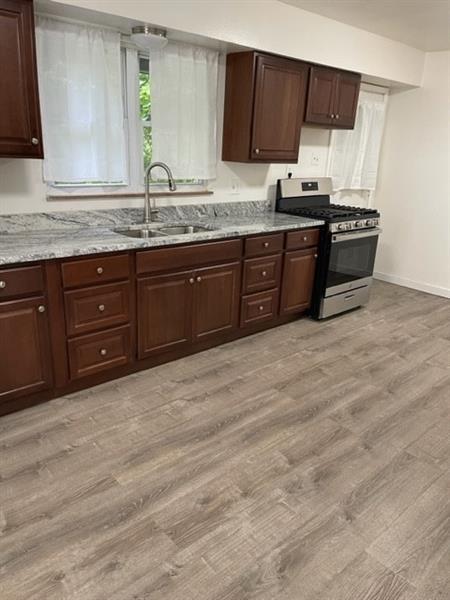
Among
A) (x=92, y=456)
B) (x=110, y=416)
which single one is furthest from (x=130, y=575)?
(x=110, y=416)

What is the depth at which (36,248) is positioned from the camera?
92.6 inches

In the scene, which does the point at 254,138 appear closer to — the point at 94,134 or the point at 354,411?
the point at 94,134

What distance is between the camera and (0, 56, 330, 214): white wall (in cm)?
269

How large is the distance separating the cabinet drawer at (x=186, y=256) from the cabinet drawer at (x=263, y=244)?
91 mm

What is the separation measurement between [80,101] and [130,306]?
1349 mm

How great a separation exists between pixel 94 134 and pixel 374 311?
300 cm

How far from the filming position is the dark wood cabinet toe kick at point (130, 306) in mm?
2361

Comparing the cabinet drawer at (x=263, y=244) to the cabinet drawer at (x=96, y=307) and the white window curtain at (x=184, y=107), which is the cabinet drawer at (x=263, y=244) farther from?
the cabinet drawer at (x=96, y=307)

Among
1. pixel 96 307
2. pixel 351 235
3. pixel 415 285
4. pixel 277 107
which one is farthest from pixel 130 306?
pixel 415 285

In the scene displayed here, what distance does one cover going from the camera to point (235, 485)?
6.61ft

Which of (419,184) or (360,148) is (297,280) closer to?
(360,148)

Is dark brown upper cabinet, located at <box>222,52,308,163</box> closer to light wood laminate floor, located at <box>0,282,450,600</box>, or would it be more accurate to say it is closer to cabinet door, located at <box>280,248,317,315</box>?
cabinet door, located at <box>280,248,317,315</box>

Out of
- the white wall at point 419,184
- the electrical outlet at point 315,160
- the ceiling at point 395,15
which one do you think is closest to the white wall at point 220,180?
the electrical outlet at point 315,160

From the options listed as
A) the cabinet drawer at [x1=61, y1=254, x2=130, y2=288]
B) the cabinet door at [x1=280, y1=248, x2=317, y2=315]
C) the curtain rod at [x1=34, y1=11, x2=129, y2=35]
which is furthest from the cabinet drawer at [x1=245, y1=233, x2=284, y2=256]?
the curtain rod at [x1=34, y1=11, x2=129, y2=35]
